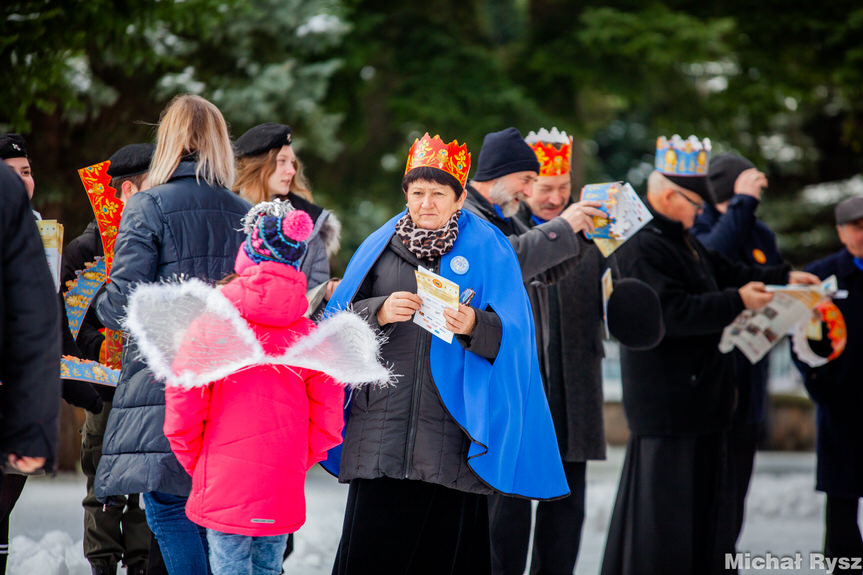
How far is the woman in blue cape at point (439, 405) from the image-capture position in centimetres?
378

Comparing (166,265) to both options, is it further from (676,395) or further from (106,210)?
(676,395)

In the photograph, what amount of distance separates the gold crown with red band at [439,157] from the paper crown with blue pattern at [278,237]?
73 cm

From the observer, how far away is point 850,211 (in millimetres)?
6270

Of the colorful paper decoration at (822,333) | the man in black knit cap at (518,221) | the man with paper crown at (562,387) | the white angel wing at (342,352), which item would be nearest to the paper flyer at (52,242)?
the white angel wing at (342,352)

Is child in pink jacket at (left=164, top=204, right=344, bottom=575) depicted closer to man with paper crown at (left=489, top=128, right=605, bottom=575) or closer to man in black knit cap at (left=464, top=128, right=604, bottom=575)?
man in black knit cap at (left=464, top=128, right=604, bottom=575)

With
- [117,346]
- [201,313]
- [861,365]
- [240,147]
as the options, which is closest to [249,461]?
[201,313]

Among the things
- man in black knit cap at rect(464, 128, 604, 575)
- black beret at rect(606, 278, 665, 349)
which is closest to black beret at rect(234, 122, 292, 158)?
man in black knit cap at rect(464, 128, 604, 575)

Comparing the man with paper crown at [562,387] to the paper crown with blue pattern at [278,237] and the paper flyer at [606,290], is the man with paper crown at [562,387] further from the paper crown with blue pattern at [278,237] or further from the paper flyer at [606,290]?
the paper crown with blue pattern at [278,237]

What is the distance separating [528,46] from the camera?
455 inches

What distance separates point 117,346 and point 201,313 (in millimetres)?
1442

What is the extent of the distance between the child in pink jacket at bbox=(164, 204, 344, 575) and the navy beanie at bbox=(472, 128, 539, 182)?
1.54 metres

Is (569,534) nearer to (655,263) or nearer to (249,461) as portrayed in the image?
(655,263)

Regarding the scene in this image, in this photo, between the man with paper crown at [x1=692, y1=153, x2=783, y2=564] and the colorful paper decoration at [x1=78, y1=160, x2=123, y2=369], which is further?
the man with paper crown at [x1=692, y1=153, x2=783, y2=564]

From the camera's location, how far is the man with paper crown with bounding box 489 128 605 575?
5.17m
